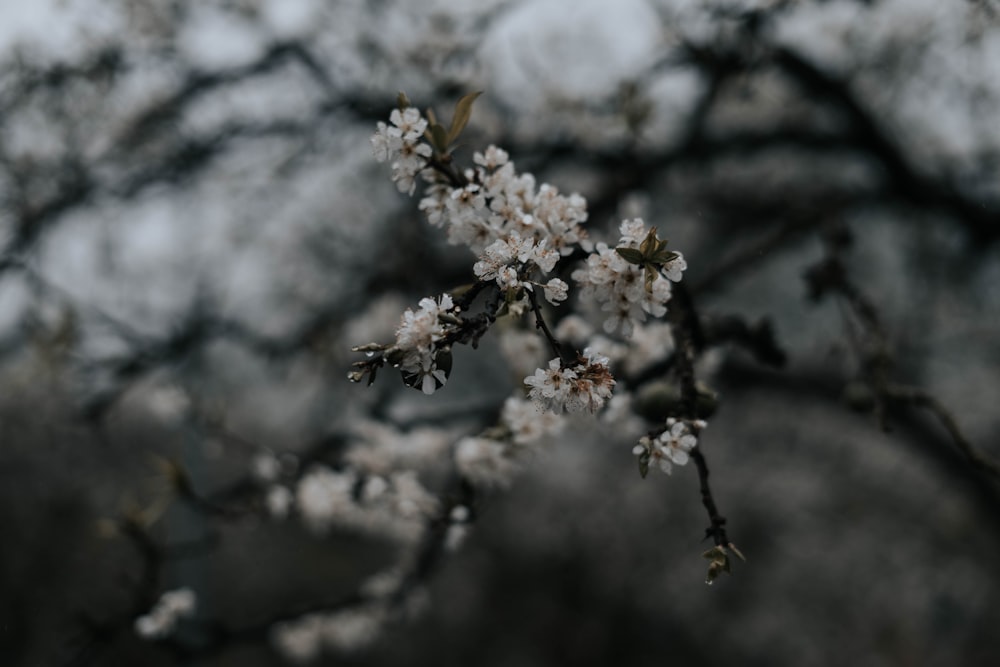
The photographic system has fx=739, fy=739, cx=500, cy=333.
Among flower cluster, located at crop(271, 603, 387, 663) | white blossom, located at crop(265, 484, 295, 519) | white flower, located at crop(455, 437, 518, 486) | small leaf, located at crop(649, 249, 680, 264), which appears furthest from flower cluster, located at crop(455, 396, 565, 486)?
flower cluster, located at crop(271, 603, 387, 663)

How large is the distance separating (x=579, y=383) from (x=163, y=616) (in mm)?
1598

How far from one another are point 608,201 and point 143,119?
1.98m

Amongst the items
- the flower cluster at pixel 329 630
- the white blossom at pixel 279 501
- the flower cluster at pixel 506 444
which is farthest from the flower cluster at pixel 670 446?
the flower cluster at pixel 329 630

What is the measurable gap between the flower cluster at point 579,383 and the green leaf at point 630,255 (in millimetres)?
136

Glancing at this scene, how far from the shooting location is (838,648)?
8.28 metres

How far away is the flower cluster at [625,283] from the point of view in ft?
Result: 3.25

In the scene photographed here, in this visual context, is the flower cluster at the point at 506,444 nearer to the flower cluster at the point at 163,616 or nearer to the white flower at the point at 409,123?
the white flower at the point at 409,123

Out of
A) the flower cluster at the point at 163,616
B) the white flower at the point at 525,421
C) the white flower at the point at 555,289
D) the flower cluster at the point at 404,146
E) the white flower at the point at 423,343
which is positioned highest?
the flower cluster at the point at 404,146

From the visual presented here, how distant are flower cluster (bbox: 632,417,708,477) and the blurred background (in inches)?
28.3

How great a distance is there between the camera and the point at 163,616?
199 centimetres

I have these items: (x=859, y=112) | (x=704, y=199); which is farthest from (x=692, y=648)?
(x=859, y=112)

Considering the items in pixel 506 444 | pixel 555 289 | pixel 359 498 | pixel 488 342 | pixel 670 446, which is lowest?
pixel 670 446

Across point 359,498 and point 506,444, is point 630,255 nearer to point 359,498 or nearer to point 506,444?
point 506,444

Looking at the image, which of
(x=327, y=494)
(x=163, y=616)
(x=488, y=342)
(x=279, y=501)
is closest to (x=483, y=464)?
(x=327, y=494)
